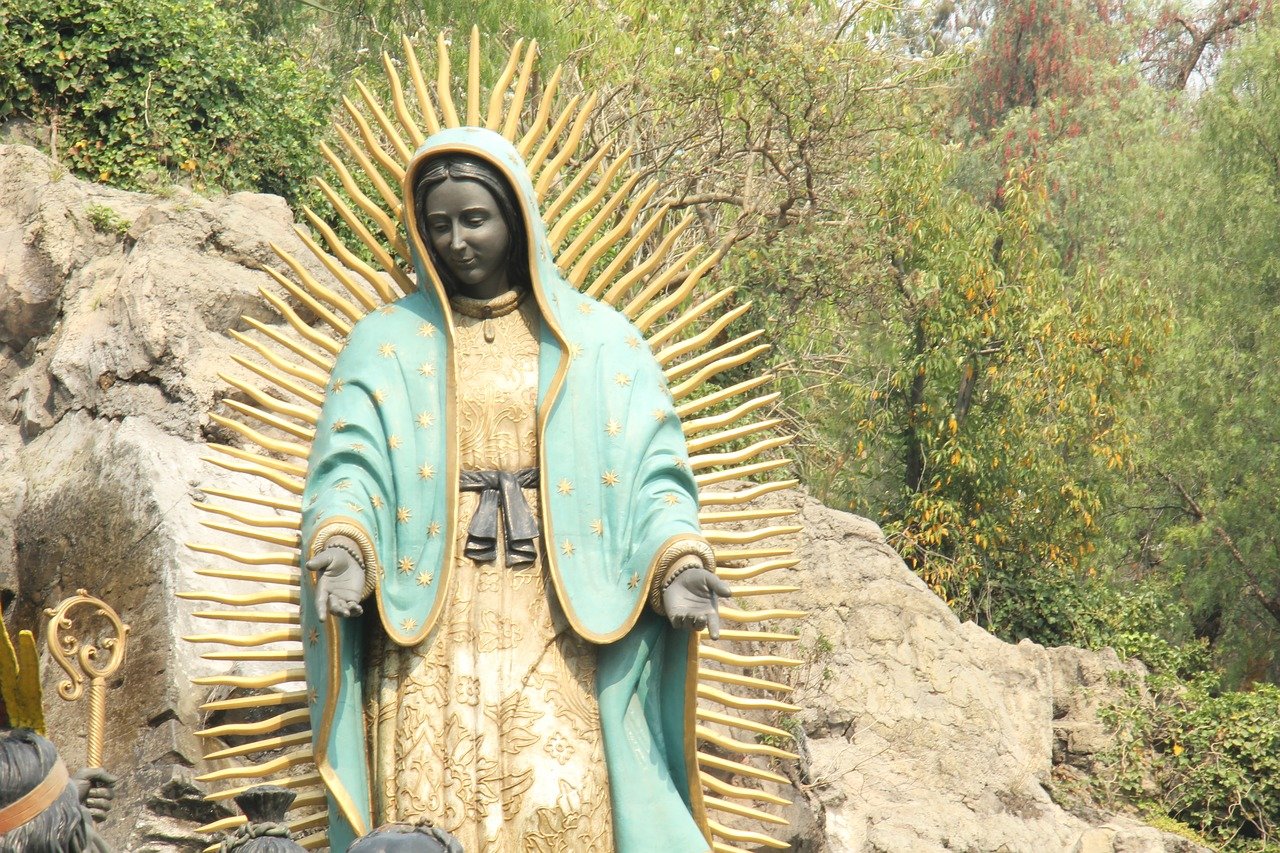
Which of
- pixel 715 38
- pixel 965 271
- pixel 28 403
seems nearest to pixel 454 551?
pixel 28 403

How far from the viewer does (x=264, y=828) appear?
373 cm

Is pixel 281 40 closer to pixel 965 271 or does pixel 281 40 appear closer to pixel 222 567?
pixel 965 271

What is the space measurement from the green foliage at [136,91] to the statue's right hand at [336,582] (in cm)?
438

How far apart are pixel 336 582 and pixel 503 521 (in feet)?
2.25

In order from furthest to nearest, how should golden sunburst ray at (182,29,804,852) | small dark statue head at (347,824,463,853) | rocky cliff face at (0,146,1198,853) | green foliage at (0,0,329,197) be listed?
1. green foliage at (0,0,329,197)
2. rocky cliff face at (0,146,1198,853)
3. golden sunburst ray at (182,29,804,852)
4. small dark statue head at (347,824,463,853)

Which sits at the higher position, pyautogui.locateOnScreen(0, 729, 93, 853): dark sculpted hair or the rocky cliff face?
the rocky cliff face

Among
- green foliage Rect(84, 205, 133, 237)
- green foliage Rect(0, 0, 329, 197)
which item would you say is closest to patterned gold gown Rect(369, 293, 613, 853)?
green foliage Rect(84, 205, 133, 237)

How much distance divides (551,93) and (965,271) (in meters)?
6.56

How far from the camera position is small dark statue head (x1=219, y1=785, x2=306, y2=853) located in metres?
3.52

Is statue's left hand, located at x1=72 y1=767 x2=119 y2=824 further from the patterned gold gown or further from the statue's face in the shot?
the statue's face

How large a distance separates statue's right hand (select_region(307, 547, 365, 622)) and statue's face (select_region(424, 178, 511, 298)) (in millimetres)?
1104

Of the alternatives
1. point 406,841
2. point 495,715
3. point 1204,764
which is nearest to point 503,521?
point 495,715

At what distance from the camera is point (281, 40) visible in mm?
14359

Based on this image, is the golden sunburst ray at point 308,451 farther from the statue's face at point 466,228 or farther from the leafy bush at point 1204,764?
the leafy bush at point 1204,764
